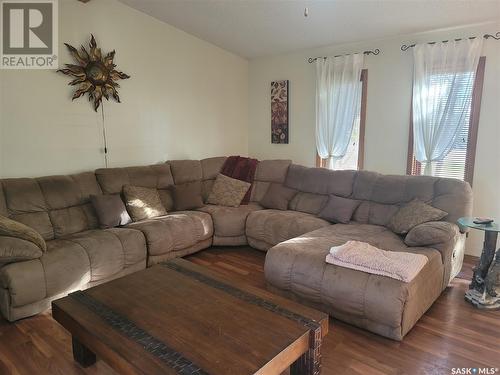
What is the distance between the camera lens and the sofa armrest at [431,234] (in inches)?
103

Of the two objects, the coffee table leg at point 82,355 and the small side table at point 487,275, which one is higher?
the small side table at point 487,275

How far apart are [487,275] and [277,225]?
185cm

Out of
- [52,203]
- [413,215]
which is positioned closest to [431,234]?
[413,215]

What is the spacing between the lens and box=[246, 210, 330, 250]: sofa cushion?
346 cm

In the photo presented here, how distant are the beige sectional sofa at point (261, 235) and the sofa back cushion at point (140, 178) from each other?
12 mm

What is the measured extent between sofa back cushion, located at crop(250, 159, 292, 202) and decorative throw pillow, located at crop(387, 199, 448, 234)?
1.58 m

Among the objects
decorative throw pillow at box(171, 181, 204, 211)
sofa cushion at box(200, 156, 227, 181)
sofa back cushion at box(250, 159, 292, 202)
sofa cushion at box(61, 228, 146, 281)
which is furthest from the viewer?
sofa cushion at box(200, 156, 227, 181)

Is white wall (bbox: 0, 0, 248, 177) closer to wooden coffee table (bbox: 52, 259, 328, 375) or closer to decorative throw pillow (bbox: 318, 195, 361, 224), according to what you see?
wooden coffee table (bbox: 52, 259, 328, 375)

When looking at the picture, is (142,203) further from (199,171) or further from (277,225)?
(277,225)

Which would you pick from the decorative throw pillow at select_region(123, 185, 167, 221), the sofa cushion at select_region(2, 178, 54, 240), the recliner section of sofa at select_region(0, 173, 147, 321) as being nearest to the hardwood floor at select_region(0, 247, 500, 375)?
the recliner section of sofa at select_region(0, 173, 147, 321)

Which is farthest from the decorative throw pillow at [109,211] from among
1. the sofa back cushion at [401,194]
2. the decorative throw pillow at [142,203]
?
the sofa back cushion at [401,194]

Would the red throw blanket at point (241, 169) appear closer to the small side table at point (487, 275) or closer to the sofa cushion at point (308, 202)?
the sofa cushion at point (308, 202)

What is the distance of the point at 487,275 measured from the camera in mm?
2643

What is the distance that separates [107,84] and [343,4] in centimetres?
261
